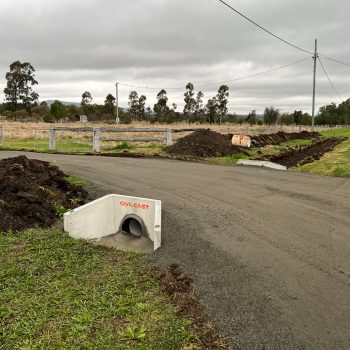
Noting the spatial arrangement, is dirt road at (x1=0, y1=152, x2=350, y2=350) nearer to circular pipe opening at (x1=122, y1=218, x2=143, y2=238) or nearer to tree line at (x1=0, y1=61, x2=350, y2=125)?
circular pipe opening at (x1=122, y1=218, x2=143, y2=238)

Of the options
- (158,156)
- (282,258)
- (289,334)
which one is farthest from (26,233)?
(158,156)

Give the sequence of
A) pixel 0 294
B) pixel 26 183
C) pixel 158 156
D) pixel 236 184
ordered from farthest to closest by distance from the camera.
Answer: pixel 158 156 < pixel 236 184 < pixel 26 183 < pixel 0 294

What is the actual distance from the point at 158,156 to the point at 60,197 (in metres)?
9.11

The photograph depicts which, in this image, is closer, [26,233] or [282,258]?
[282,258]

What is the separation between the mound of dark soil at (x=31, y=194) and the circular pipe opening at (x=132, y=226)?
4.49ft

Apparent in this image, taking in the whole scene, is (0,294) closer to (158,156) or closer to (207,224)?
(207,224)

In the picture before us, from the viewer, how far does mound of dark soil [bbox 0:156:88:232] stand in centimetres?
749

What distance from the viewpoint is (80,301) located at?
4691 millimetres

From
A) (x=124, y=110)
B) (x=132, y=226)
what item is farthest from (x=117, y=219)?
(x=124, y=110)

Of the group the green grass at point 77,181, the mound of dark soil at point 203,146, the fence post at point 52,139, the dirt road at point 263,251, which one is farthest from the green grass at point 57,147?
the dirt road at point 263,251

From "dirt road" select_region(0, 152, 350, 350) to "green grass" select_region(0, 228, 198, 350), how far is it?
1.83 feet

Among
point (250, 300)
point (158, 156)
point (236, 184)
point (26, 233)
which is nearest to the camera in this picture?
point (250, 300)

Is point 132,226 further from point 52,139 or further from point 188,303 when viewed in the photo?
point 52,139

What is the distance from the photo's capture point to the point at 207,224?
7.27 metres
